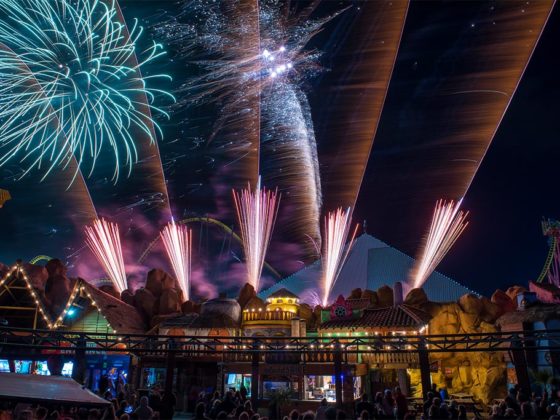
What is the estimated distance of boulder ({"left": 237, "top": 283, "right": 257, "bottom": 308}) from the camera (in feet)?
138

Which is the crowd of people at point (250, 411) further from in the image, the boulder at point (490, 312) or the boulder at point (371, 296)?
the boulder at point (371, 296)

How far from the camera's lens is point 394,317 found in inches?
1208

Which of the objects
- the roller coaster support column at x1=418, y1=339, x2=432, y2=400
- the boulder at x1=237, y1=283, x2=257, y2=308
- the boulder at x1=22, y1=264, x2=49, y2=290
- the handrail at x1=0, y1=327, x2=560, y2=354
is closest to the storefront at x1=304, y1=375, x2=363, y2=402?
the handrail at x1=0, y1=327, x2=560, y2=354

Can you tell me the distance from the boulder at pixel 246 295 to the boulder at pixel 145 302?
789 centimetres

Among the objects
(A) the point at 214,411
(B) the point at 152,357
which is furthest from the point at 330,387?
(A) the point at 214,411

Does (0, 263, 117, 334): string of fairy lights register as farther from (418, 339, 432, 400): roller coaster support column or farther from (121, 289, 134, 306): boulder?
(418, 339, 432, 400): roller coaster support column

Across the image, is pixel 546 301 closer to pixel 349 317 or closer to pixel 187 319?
pixel 349 317

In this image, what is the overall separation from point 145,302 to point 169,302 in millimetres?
2138

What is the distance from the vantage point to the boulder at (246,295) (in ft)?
138

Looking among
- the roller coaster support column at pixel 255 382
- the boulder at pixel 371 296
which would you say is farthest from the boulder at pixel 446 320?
the roller coaster support column at pixel 255 382

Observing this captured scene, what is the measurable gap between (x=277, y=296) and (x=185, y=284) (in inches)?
436

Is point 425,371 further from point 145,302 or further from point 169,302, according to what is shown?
point 145,302

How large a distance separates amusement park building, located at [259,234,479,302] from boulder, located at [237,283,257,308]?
472 inches

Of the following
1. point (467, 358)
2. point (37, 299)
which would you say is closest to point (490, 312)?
point (467, 358)
